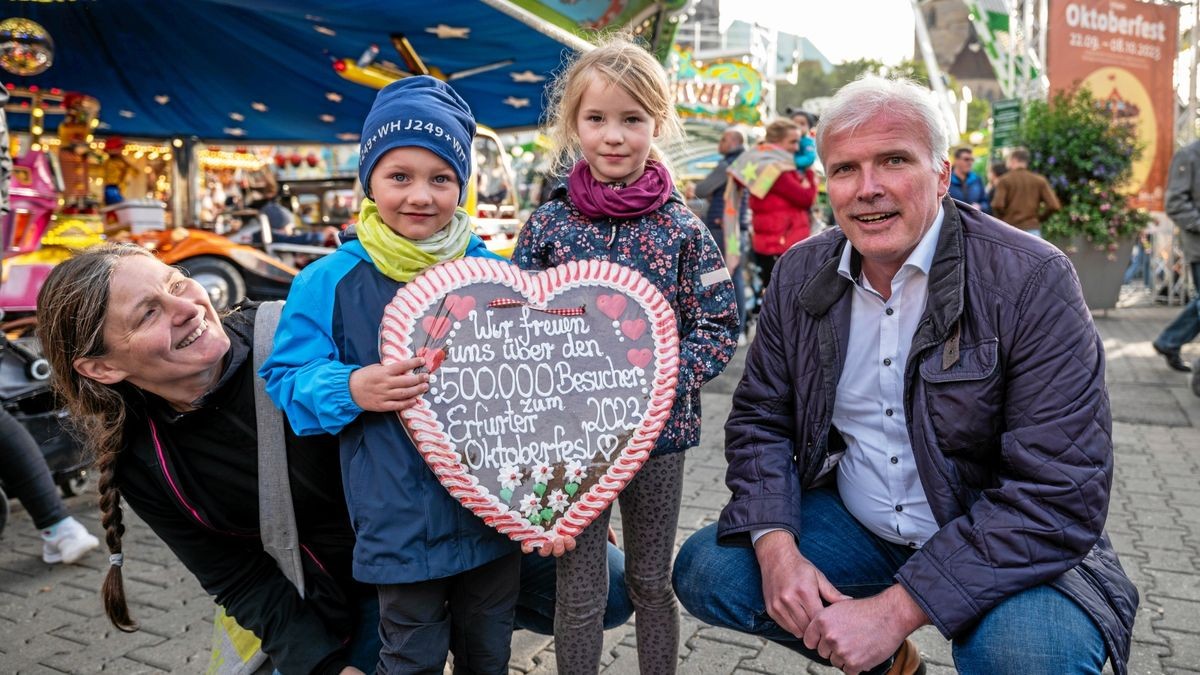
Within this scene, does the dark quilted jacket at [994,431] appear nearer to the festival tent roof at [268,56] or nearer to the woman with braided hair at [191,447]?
the woman with braided hair at [191,447]

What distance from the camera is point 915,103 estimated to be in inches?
65.4

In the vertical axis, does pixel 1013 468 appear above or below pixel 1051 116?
below

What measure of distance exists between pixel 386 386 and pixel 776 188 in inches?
212

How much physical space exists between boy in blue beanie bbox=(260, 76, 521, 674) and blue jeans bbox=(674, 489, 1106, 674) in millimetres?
434

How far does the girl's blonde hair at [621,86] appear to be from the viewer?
6.19ft

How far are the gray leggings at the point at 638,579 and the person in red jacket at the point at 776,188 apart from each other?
4.31 m

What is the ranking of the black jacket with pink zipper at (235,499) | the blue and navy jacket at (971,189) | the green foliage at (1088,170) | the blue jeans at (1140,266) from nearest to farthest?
the black jacket with pink zipper at (235,499) < the green foliage at (1088,170) < the blue and navy jacket at (971,189) < the blue jeans at (1140,266)

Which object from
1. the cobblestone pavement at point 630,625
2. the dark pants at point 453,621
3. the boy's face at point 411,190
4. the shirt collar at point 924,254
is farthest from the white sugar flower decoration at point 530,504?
the cobblestone pavement at point 630,625

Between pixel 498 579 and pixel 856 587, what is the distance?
782 mm

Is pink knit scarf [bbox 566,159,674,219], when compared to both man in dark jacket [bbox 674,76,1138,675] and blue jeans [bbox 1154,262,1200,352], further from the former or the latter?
blue jeans [bbox 1154,262,1200,352]

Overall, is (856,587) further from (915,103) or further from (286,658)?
(286,658)

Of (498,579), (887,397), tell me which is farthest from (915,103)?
(498,579)

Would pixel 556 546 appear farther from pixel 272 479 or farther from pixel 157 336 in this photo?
pixel 157 336

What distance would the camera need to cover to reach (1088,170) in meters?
9.25
